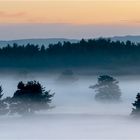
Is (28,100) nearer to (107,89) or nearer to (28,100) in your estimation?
(28,100)

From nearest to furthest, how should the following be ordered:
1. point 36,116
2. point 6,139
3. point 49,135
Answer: point 6,139
point 49,135
point 36,116

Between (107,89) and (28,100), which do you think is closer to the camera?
(28,100)

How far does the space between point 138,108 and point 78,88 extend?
237 ft

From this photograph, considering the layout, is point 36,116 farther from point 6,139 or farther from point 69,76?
point 69,76

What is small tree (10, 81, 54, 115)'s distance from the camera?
61.6 meters

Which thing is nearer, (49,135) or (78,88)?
(49,135)

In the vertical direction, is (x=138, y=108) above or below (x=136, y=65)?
below

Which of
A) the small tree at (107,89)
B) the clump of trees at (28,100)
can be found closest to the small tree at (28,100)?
the clump of trees at (28,100)

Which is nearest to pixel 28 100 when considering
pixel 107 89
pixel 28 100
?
pixel 28 100

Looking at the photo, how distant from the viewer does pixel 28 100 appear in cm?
6225

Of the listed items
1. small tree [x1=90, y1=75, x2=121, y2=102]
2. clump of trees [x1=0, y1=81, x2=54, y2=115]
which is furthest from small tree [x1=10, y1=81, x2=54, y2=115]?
small tree [x1=90, y1=75, x2=121, y2=102]

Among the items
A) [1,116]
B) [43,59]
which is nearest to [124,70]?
[43,59]

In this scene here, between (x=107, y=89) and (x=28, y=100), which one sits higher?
(x=107, y=89)

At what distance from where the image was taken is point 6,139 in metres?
46.0
